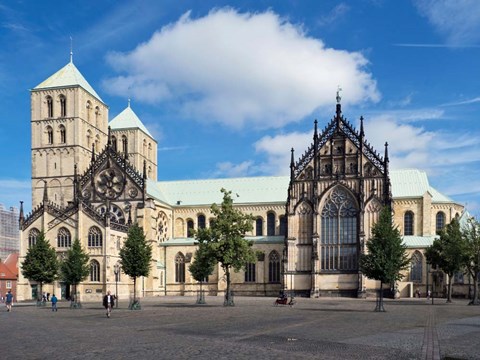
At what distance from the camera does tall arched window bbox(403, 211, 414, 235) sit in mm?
89938

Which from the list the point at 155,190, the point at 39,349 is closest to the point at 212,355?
the point at 39,349

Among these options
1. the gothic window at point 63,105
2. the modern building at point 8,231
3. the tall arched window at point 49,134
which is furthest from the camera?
the modern building at point 8,231

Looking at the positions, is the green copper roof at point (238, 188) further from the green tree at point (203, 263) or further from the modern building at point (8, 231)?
the modern building at point (8, 231)

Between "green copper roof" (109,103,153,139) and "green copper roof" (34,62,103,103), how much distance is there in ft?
52.7

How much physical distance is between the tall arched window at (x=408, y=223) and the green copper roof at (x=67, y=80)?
6020cm

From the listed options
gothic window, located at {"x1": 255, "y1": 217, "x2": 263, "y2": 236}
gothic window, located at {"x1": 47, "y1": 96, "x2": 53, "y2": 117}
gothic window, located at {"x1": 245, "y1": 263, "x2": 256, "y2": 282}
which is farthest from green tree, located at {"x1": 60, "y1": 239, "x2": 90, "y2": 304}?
gothic window, located at {"x1": 47, "y1": 96, "x2": 53, "y2": 117}

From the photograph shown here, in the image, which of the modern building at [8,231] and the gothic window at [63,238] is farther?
the modern building at [8,231]

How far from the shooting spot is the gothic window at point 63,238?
8300 centimetres

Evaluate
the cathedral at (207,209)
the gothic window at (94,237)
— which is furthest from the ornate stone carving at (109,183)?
the gothic window at (94,237)

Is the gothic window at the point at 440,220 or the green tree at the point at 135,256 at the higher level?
the gothic window at the point at 440,220

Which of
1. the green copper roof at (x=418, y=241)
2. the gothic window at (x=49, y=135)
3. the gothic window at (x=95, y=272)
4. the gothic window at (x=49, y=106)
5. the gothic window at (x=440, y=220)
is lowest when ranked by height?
the gothic window at (x=95, y=272)

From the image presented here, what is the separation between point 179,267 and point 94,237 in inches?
749

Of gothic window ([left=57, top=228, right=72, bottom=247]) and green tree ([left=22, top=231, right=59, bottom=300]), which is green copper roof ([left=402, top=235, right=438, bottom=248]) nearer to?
gothic window ([left=57, top=228, right=72, bottom=247])

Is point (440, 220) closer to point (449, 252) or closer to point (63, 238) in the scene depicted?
point (449, 252)
